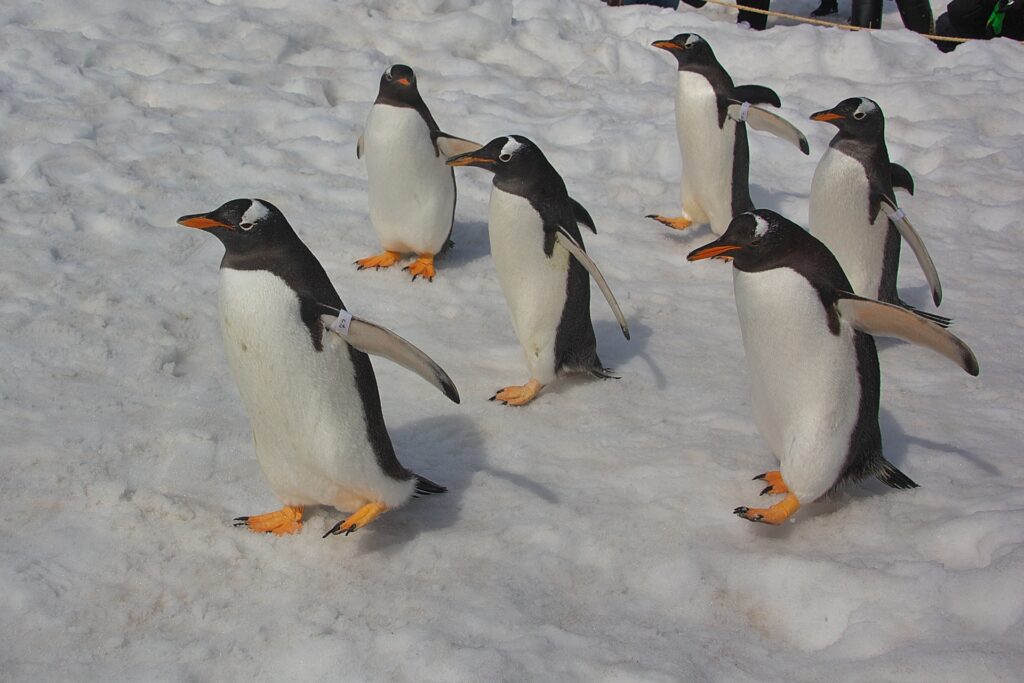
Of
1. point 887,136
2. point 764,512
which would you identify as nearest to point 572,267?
point 764,512

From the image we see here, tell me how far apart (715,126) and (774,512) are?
2371 mm

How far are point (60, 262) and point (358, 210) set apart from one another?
1406 millimetres

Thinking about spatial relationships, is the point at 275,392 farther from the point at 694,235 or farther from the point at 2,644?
the point at 694,235

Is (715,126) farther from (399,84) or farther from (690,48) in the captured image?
(399,84)

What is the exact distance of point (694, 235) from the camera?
462 cm

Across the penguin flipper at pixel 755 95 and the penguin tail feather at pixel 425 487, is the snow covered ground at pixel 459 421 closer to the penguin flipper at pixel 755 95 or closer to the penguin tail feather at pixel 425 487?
the penguin tail feather at pixel 425 487

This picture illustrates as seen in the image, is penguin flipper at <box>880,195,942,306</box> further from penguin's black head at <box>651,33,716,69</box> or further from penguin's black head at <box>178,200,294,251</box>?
penguin's black head at <box>178,200,294,251</box>

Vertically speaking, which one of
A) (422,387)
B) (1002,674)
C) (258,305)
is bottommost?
(422,387)

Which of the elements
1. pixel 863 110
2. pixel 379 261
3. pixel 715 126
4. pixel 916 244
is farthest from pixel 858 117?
pixel 379 261

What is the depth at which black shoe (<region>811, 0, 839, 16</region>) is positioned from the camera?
359 inches

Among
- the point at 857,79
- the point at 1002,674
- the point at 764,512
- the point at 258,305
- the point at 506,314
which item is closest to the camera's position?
the point at 1002,674

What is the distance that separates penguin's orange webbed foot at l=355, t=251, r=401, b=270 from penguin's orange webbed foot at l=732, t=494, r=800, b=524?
7.09 ft

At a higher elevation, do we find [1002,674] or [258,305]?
[258,305]

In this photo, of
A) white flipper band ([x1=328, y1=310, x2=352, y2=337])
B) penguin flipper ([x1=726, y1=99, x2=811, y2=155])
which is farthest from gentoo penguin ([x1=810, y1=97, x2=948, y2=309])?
white flipper band ([x1=328, y1=310, x2=352, y2=337])
